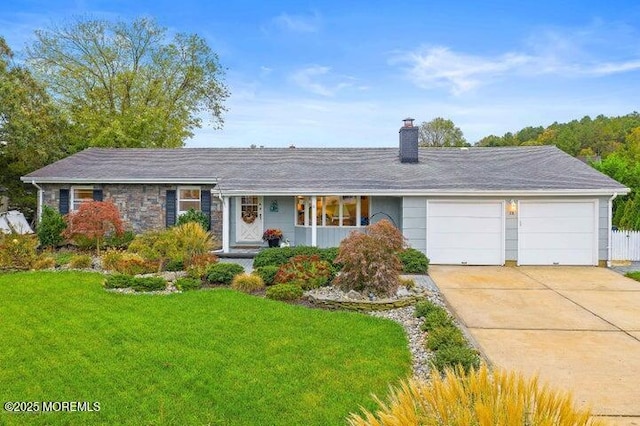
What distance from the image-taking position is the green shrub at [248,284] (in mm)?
8852

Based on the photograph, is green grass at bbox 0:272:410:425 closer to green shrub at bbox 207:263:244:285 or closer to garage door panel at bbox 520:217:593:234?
green shrub at bbox 207:263:244:285

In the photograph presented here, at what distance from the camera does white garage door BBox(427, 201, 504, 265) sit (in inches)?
494

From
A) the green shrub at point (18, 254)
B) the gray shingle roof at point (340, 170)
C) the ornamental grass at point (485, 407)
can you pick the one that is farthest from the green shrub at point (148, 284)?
the ornamental grass at point (485, 407)

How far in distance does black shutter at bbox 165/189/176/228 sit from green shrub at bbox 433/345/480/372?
39.6 feet

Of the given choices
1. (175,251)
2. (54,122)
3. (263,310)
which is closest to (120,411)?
(263,310)

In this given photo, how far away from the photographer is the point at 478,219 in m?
12.6

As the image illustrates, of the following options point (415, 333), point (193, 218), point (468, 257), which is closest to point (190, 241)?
point (193, 218)

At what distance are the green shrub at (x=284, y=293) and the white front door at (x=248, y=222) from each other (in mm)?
6600

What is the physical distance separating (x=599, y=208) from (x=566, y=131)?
4741cm

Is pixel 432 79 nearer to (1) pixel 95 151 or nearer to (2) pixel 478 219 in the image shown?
(2) pixel 478 219

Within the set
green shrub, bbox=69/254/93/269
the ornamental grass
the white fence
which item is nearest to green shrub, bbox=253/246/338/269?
green shrub, bbox=69/254/93/269

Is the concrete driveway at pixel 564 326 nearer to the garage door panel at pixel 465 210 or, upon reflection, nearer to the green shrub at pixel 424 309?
the green shrub at pixel 424 309

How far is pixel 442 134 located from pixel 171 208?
45272 millimetres

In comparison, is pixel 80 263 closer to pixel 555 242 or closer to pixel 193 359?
pixel 193 359
